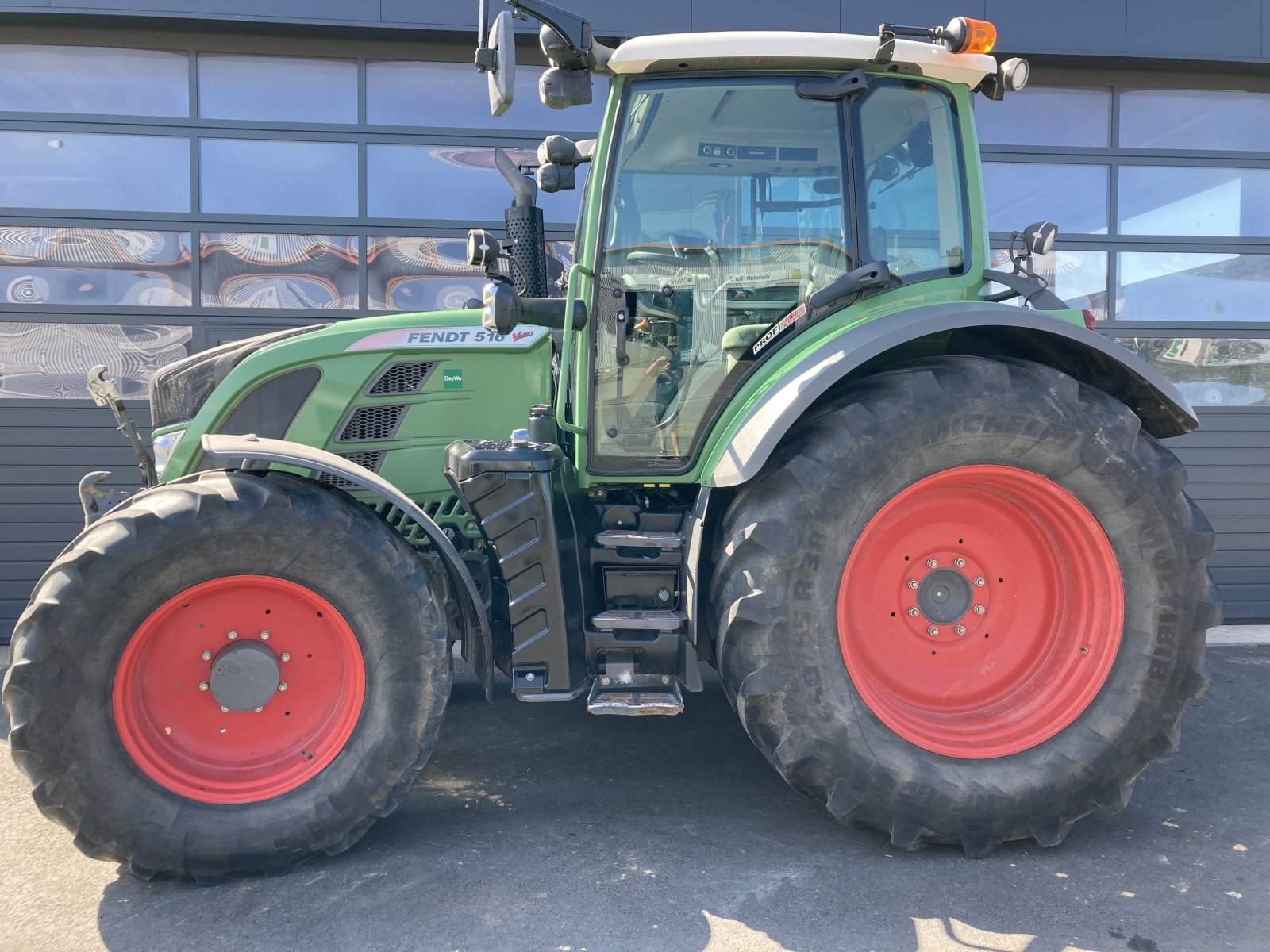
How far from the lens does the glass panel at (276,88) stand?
5355 millimetres

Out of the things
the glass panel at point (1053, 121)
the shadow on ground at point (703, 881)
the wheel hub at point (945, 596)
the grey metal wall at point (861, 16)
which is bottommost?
the shadow on ground at point (703, 881)

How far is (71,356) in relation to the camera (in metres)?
5.27

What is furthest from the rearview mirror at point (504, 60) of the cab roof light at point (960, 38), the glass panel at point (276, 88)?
the glass panel at point (276, 88)

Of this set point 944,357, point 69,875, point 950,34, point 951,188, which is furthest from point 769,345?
point 69,875

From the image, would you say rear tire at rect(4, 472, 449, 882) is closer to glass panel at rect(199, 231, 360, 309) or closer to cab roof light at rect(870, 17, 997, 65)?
cab roof light at rect(870, 17, 997, 65)

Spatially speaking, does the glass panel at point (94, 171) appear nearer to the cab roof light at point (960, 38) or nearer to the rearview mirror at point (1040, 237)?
the cab roof light at point (960, 38)

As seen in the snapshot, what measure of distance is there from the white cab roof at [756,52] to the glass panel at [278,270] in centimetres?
337

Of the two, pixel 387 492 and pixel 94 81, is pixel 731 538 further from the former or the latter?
pixel 94 81

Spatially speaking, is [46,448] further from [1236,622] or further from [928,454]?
[1236,622]

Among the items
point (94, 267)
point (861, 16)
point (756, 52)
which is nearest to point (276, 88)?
point (94, 267)

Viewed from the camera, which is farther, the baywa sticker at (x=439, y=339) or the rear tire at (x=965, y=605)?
the baywa sticker at (x=439, y=339)

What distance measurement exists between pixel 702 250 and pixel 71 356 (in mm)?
4519

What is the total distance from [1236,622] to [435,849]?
574cm

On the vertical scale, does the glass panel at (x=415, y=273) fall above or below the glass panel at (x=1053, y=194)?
below
